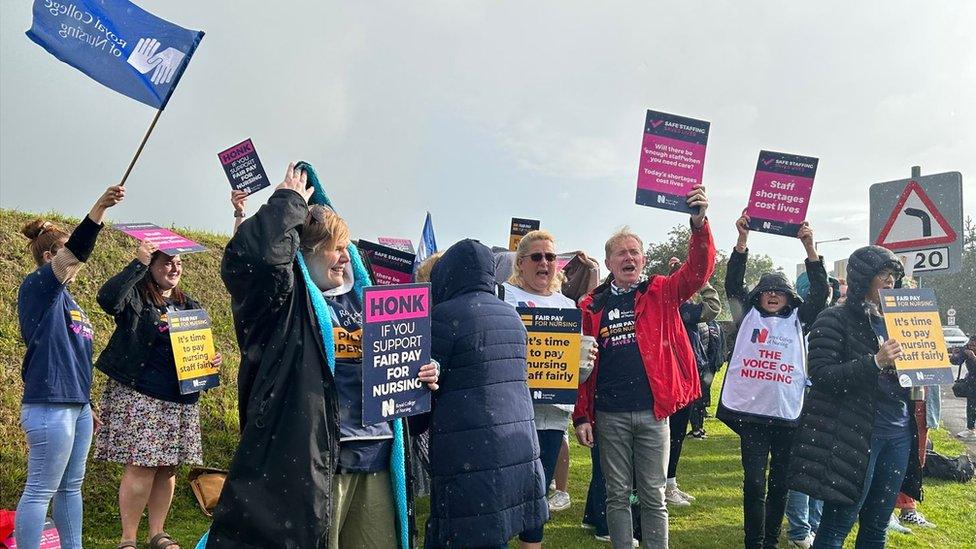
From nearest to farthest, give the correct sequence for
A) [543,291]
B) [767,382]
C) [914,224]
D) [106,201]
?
[106,201] < [767,382] < [543,291] < [914,224]

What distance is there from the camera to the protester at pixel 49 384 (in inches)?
153

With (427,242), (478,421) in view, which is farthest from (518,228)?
(478,421)

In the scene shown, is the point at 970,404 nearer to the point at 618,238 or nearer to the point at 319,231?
the point at 618,238

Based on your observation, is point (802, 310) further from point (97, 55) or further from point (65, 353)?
point (97, 55)

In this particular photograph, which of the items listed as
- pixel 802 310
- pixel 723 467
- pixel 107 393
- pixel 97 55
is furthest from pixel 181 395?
pixel 723 467

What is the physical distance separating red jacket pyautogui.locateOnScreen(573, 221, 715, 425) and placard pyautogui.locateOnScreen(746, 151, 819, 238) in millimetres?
526

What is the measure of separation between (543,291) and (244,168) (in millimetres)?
2562

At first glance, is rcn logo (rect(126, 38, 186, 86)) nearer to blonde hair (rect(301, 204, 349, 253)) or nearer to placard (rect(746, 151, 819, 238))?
blonde hair (rect(301, 204, 349, 253))

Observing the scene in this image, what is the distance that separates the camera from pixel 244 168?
5.31m

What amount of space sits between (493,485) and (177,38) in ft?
12.6

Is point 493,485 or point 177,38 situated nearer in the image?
point 493,485

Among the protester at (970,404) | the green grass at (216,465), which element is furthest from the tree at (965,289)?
the green grass at (216,465)

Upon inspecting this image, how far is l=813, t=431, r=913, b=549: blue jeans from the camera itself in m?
3.81

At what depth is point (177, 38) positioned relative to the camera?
4762 millimetres
